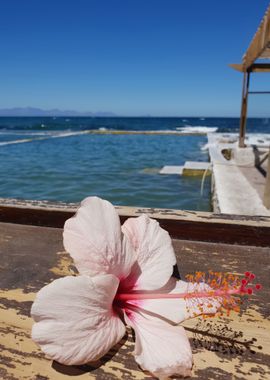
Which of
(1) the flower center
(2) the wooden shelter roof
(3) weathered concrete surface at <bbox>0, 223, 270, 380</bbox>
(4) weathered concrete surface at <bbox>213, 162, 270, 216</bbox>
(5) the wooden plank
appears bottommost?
(4) weathered concrete surface at <bbox>213, 162, 270, 216</bbox>

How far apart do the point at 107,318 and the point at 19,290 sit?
0.31 m

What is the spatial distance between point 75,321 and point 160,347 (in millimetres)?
171

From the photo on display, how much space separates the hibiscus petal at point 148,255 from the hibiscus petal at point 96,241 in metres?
0.04

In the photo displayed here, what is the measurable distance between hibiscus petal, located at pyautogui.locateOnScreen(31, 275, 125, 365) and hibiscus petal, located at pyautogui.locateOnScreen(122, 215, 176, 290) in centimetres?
13

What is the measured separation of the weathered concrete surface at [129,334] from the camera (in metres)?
0.56

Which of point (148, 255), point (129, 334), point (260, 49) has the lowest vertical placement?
point (129, 334)

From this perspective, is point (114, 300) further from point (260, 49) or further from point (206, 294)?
point (260, 49)

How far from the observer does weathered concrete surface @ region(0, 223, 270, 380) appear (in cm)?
56

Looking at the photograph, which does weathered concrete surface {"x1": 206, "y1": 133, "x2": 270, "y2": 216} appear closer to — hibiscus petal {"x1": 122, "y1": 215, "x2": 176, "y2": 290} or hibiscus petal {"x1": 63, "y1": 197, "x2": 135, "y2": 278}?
hibiscus petal {"x1": 122, "y1": 215, "x2": 176, "y2": 290}

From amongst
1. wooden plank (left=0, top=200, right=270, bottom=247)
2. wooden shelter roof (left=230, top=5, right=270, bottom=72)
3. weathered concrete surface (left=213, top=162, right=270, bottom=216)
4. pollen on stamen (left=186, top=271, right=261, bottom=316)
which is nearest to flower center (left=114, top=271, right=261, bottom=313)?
pollen on stamen (left=186, top=271, right=261, bottom=316)

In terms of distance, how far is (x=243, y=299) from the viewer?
2.55 feet

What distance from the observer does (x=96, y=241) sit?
2.30 ft

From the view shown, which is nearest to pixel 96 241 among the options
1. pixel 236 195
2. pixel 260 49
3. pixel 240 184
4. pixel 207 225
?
pixel 207 225

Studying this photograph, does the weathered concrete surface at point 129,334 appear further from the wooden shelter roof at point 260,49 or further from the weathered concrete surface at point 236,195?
the wooden shelter roof at point 260,49
